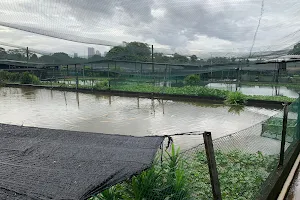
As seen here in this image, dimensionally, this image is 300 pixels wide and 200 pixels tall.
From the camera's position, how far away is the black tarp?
5.13 ft

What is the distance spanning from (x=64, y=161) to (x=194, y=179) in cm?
193

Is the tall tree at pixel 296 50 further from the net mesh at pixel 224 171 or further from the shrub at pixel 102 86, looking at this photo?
the shrub at pixel 102 86

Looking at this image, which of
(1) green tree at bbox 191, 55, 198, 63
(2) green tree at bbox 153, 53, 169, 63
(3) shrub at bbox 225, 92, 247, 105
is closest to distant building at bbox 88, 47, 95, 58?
(2) green tree at bbox 153, 53, 169, 63

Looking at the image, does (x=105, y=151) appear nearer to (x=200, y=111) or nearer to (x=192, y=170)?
(x=192, y=170)

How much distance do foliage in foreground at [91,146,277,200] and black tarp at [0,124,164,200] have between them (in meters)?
0.41

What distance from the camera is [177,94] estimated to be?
1381 centimetres

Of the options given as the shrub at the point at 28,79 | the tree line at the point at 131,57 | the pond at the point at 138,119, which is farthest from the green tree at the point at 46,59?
the pond at the point at 138,119

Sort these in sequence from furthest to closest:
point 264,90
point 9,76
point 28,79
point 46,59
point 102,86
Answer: point 9,76 < point 28,79 < point 46,59 < point 102,86 < point 264,90

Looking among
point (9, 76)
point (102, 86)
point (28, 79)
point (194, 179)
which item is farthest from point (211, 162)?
point (9, 76)

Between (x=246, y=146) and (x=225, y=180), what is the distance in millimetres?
910

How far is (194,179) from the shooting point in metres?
3.31

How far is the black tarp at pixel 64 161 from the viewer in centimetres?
156

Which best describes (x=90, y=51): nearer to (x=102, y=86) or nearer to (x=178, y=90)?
(x=102, y=86)

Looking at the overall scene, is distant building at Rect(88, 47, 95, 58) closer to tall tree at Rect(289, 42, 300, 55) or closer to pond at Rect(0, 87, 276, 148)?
pond at Rect(0, 87, 276, 148)
